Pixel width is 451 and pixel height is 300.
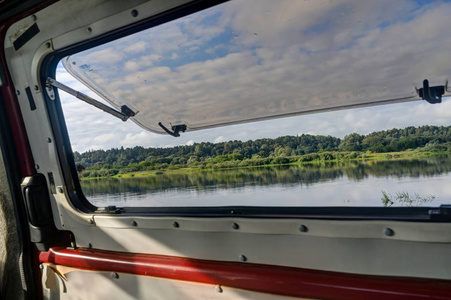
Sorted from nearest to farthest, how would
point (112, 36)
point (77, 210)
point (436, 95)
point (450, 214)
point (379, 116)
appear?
point (450, 214) → point (436, 95) → point (379, 116) → point (112, 36) → point (77, 210)

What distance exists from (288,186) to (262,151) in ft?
0.75

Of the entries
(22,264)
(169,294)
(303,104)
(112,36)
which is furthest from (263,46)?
(22,264)

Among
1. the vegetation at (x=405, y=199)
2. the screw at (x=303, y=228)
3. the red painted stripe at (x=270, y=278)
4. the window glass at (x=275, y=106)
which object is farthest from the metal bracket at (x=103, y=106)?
the vegetation at (x=405, y=199)

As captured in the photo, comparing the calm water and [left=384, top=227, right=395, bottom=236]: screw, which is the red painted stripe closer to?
[left=384, top=227, right=395, bottom=236]: screw

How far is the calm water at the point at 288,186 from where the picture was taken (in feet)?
5.15

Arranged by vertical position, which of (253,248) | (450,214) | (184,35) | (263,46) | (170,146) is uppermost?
(184,35)

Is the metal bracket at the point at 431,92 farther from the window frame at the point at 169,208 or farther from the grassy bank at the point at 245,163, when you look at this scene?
the window frame at the point at 169,208

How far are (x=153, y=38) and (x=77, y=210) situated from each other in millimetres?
1268

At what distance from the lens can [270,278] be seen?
1.72 metres

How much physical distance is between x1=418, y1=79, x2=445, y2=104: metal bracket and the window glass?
2 centimetres

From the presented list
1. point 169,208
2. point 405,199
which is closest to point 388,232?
point 405,199

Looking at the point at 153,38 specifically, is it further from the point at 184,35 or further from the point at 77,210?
the point at 77,210

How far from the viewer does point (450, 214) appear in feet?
4.58

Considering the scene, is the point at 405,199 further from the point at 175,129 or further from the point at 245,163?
the point at 175,129
